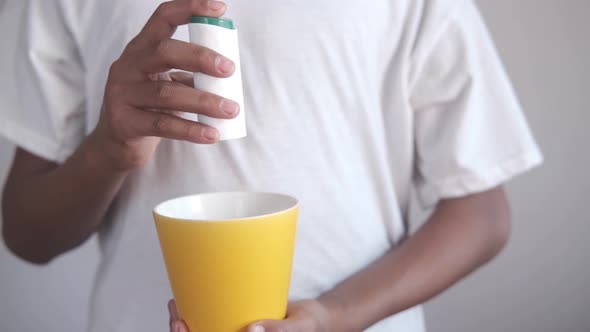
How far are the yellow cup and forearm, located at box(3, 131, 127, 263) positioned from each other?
0.15m

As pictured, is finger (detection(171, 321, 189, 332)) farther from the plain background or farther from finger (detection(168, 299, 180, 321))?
the plain background

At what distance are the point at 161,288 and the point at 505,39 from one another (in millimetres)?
863

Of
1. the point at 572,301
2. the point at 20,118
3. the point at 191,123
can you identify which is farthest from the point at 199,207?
the point at 572,301

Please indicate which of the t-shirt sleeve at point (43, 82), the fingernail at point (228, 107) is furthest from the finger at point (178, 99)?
the t-shirt sleeve at point (43, 82)

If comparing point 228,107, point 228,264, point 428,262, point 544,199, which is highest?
point 228,107

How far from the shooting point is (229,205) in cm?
49

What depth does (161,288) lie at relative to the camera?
1.95 feet

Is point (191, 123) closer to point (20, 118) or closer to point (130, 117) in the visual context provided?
point (130, 117)

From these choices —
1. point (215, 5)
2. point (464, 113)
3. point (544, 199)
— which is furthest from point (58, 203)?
point (544, 199)

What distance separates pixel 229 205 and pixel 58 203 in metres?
0.24

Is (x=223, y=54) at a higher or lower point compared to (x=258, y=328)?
higher

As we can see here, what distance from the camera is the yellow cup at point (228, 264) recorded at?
0.39 m

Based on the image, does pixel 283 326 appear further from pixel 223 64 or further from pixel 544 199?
pixel 544 199

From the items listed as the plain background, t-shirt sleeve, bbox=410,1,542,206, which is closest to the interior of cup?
t-shirt sleeve, bbox=410,1,542,206
